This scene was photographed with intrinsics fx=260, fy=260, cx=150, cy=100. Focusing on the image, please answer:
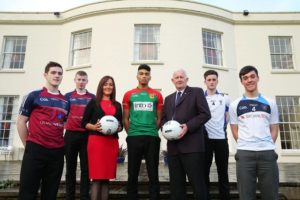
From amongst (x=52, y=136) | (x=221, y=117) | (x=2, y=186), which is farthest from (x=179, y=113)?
(x=2, y=186)

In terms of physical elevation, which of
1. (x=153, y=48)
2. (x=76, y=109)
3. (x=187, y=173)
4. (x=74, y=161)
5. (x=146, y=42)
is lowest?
(x=187, y=173)

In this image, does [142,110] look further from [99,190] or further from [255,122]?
[255,122]

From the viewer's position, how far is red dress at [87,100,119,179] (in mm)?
3424

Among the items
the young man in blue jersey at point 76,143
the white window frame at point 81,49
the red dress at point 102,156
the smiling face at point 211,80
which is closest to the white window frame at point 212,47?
the white window frame at point 81,49

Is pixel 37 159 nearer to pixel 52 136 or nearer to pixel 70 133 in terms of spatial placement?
pixel 52 136

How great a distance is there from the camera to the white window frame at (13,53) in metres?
12.6

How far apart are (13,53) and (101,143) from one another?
444 inches

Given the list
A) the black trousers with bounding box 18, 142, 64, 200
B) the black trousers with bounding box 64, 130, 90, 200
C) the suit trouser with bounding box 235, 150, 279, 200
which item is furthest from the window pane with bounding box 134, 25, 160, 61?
the suit trouser with bounding box 235, 150, 279, 200

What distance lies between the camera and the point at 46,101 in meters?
3.14

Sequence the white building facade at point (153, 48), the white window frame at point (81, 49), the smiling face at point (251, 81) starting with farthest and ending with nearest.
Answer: the white window frame at point (81, 49), the white building facade at point (153, 48), the smiling face at point (251, 81)

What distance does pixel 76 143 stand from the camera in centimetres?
409

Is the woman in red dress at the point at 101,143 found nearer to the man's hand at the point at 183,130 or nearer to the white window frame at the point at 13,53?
the man's hand at the point at 183,130

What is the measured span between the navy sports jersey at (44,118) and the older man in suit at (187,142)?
1.42 m

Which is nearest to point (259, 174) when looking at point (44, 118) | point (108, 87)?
point (108, 87)
